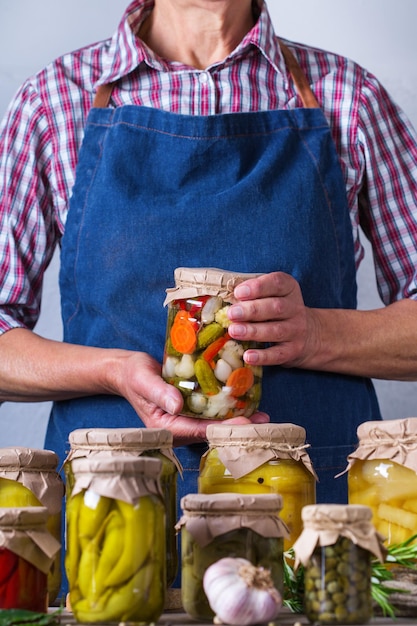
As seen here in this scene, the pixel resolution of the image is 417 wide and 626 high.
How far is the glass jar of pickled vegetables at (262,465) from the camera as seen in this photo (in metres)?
0.98

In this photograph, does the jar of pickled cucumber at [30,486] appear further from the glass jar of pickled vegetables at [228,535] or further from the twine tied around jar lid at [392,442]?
the twine tied around jar lid at [392,442]

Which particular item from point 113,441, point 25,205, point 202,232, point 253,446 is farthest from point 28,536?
point 25,205

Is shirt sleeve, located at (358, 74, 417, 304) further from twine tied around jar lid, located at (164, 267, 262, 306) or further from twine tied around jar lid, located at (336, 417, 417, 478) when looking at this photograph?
twine tied around jar lid, located at (336, 417, 417, 478)

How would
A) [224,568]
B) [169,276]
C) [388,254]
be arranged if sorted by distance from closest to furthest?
[224,568] < [169,276] < [388,254]

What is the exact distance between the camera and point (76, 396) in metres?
1.58

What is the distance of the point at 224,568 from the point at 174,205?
0.85 metres

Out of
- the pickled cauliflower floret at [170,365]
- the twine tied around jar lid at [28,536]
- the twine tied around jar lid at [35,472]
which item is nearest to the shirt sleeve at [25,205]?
the pickled cauliflower floret at [170,365]

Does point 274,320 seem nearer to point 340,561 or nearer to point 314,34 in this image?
point 340,561

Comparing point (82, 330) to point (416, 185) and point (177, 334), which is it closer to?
point (177, 334)

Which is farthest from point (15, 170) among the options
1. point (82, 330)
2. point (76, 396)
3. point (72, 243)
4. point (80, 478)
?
point (80, 478)

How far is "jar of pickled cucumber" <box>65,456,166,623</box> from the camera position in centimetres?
81

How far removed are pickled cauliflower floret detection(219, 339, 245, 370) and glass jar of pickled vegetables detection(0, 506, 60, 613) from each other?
0.38 metres

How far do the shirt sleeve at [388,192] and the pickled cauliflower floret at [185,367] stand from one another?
0.65 meters

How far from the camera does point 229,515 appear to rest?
87 centimetres
